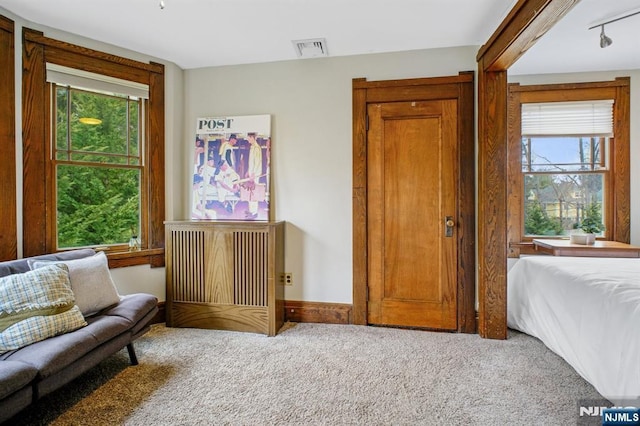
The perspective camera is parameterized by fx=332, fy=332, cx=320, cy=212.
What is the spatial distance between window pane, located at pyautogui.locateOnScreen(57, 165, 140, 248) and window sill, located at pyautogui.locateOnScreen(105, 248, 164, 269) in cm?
→ 19

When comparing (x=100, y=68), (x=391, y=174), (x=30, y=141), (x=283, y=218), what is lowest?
(x=283, y=218)

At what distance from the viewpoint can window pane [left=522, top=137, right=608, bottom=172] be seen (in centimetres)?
347

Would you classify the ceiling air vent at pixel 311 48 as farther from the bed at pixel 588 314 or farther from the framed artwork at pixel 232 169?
the bed at pixel 588 314

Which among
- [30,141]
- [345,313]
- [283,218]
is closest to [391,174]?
[283,218]

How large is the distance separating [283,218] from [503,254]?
6.44 ft

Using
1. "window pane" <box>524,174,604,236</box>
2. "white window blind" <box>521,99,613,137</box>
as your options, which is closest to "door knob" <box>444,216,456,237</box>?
"window pane" <box>524,174,604,236</box>

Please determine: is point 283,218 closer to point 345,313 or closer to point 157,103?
point 345,313

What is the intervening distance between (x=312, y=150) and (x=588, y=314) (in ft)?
7.82

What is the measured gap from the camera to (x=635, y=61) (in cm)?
321

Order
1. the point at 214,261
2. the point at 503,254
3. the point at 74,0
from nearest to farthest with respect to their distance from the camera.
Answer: the point at 74,0, the point at 503,254, the point at 214,261

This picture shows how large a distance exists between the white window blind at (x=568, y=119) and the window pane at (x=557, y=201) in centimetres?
45

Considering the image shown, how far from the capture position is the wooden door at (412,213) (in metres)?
2.94

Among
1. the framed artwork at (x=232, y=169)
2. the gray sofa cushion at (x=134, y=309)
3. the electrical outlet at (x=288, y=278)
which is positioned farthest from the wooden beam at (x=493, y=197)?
the gray sofa cushion at (x=134, y=309)

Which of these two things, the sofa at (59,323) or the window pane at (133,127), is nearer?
the sofa at (59,323)
